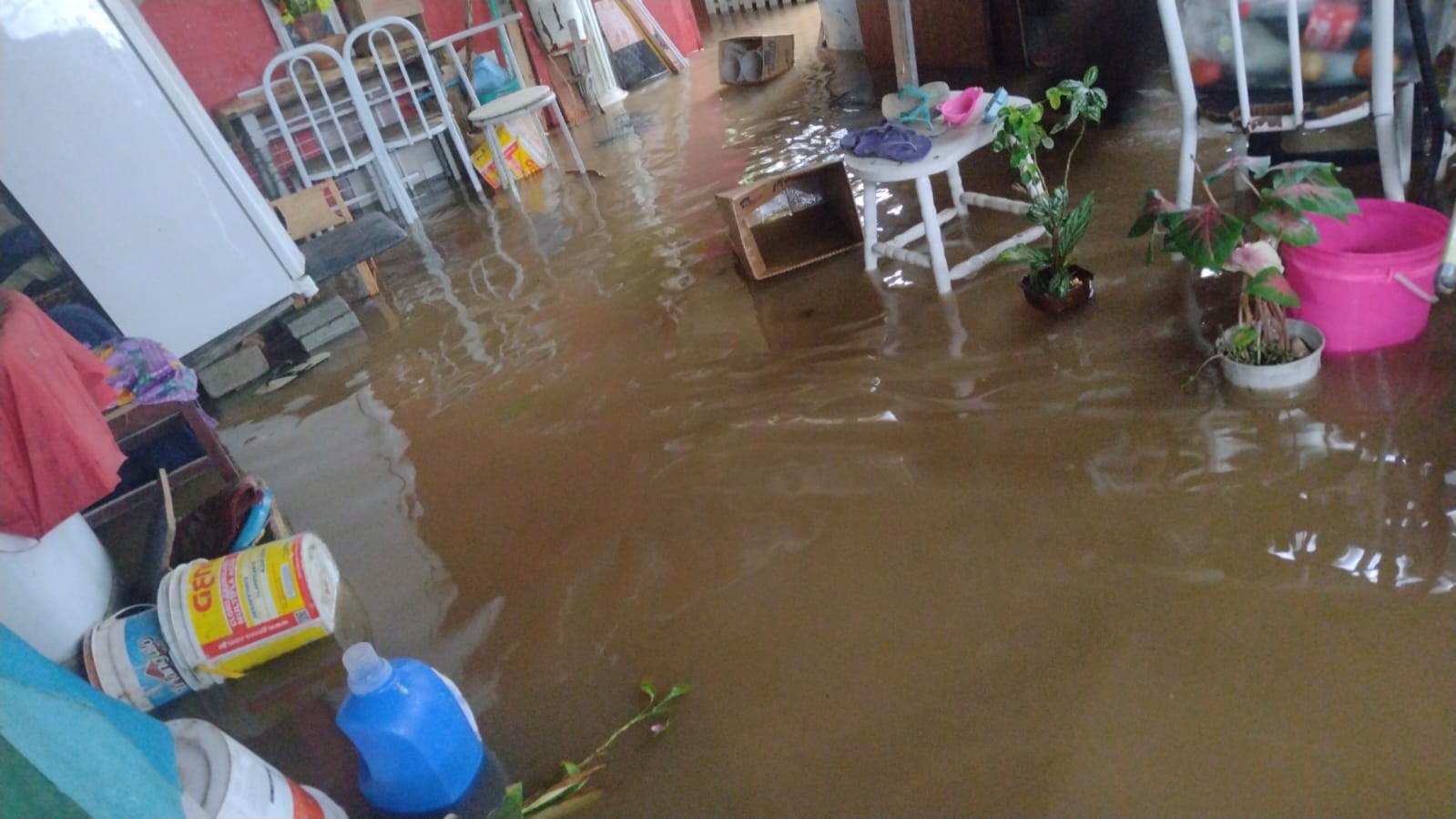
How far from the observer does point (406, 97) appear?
5281 mm

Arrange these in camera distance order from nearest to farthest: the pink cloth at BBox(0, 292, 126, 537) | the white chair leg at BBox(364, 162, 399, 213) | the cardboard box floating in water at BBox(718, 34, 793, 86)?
the pink cloth at BBox(0, 292, 126, 537)
the white chair leg at BBox(364, 162, 399, 213)
the cardboard box floating in water at BBox(718, 34, 793, 86)

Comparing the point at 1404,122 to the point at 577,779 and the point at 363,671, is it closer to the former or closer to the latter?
the point at 577,779

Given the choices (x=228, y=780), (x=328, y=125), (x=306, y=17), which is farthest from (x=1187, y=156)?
(x=306, y=17)

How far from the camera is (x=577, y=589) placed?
5.84 ft

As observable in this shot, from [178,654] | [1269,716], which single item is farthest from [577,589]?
[1269,716]

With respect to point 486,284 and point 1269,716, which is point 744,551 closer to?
point 1269,716

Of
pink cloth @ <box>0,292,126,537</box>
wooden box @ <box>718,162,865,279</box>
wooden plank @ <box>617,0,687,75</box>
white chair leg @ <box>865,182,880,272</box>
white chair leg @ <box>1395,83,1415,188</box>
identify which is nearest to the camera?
pink cloth @ <box>0,292,126,537</box>

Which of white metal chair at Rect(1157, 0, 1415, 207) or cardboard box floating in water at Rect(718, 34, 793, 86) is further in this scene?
cardboard box floating in water at Rect(718, 34, 793, 86)

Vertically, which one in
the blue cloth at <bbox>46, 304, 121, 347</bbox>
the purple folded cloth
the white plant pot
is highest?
the blue cloth at <bbox>46, 304, 121, 347</bbox>

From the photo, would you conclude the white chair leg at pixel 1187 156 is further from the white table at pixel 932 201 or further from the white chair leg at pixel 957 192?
the white chair leg at pixel 957 192

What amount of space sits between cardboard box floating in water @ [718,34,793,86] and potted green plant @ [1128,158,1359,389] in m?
4.49

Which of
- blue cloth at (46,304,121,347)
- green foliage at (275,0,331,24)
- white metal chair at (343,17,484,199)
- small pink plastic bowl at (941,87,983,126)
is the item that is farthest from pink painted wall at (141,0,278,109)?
small pink plastic bowl at (941,87,983,126)

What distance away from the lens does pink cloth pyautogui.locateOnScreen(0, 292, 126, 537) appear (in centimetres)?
151

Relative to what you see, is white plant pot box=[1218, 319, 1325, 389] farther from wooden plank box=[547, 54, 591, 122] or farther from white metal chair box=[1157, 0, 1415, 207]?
wooden plank box=[547, 54, 591, 122]
